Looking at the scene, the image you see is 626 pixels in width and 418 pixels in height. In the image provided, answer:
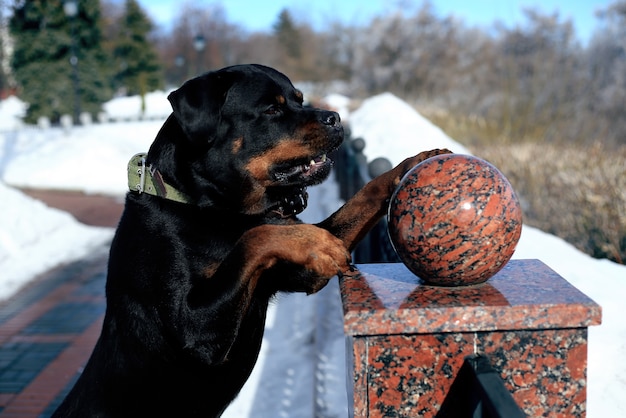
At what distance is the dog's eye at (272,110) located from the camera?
2973 mm

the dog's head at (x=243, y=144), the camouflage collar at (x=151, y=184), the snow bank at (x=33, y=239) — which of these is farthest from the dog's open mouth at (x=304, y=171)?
the snow bank at (x=33, y=239)

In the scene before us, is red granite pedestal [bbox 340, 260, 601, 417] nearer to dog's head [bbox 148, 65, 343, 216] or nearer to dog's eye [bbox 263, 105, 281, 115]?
dog's head [bbox 148, 65, 343, 216]

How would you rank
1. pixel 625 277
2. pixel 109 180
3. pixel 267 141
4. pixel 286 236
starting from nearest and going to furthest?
pixel 286 236 → pixel 267 141 → pixel 625 277 → pixel 109 180

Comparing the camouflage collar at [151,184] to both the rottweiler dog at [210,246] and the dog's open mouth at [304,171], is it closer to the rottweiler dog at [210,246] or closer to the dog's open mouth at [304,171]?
the rottweiler dog at [210,246]

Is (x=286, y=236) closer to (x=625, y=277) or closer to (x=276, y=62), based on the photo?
(x=625, y=277)

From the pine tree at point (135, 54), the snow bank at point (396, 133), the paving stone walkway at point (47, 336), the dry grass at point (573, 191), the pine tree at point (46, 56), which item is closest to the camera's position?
the paving stone walkway at point (47, 336)

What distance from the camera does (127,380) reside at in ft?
8.58

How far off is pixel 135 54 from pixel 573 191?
4919cm

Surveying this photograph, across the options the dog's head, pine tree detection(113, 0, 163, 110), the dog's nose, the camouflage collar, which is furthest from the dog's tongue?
pine tree detection(113, 0, 163, 110)

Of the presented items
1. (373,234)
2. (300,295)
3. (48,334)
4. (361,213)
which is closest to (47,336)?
(48,334)

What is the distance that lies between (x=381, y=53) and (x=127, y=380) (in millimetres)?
27555

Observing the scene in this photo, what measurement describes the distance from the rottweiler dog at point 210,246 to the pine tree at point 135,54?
5079cm

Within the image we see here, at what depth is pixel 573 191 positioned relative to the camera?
735cm

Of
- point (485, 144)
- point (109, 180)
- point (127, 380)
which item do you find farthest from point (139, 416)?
point (109, 180)
